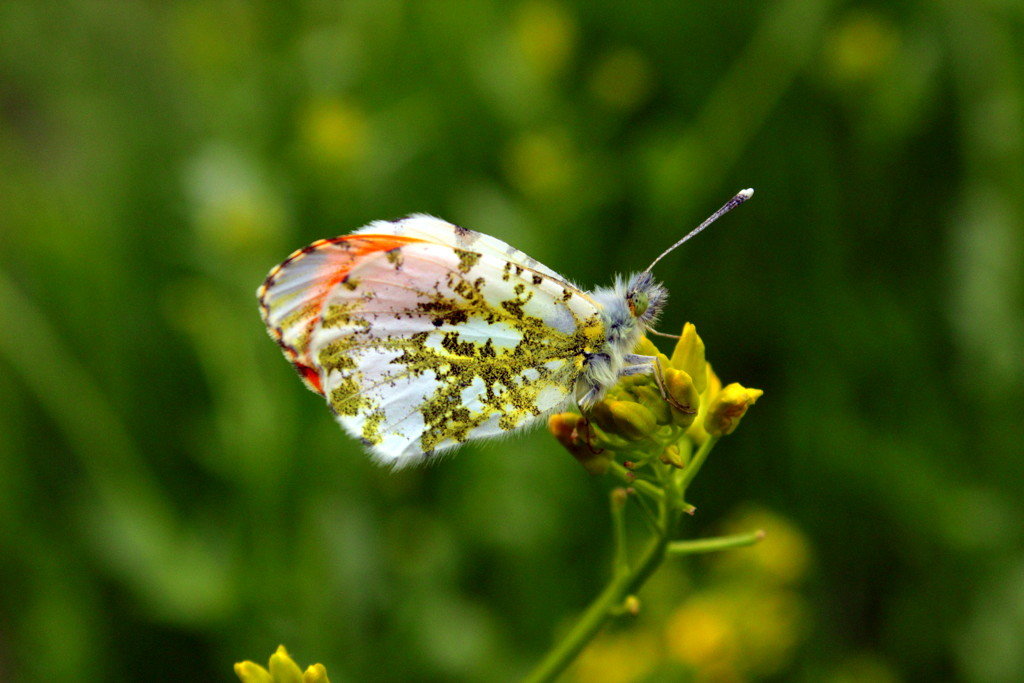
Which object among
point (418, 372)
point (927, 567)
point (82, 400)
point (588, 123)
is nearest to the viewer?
point (418, 372)

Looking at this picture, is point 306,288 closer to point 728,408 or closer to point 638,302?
point 638,302

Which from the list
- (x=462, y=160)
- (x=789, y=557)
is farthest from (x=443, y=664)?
(x=462, y=160)

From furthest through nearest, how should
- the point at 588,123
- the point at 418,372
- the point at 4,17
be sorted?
the point at 4,17 < the point at 588,123 < the point at 418,372

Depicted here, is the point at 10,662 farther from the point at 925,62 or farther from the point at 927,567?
the point at 925,62

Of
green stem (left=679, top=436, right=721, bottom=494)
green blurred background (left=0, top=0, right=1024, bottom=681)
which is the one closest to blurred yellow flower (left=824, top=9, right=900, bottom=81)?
green blurred background (left=0, top=0, right=1024, bottom=681)

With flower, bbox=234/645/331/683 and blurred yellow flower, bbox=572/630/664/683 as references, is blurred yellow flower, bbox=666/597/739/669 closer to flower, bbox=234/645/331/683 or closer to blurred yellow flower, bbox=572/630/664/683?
blurred yellow flower, bbox=572/630/664/683

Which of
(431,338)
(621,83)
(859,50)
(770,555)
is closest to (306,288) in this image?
(431,338)

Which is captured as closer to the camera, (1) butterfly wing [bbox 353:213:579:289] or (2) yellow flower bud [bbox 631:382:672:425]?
(2) yellow flower bud [bbox 631:382:672:425]
